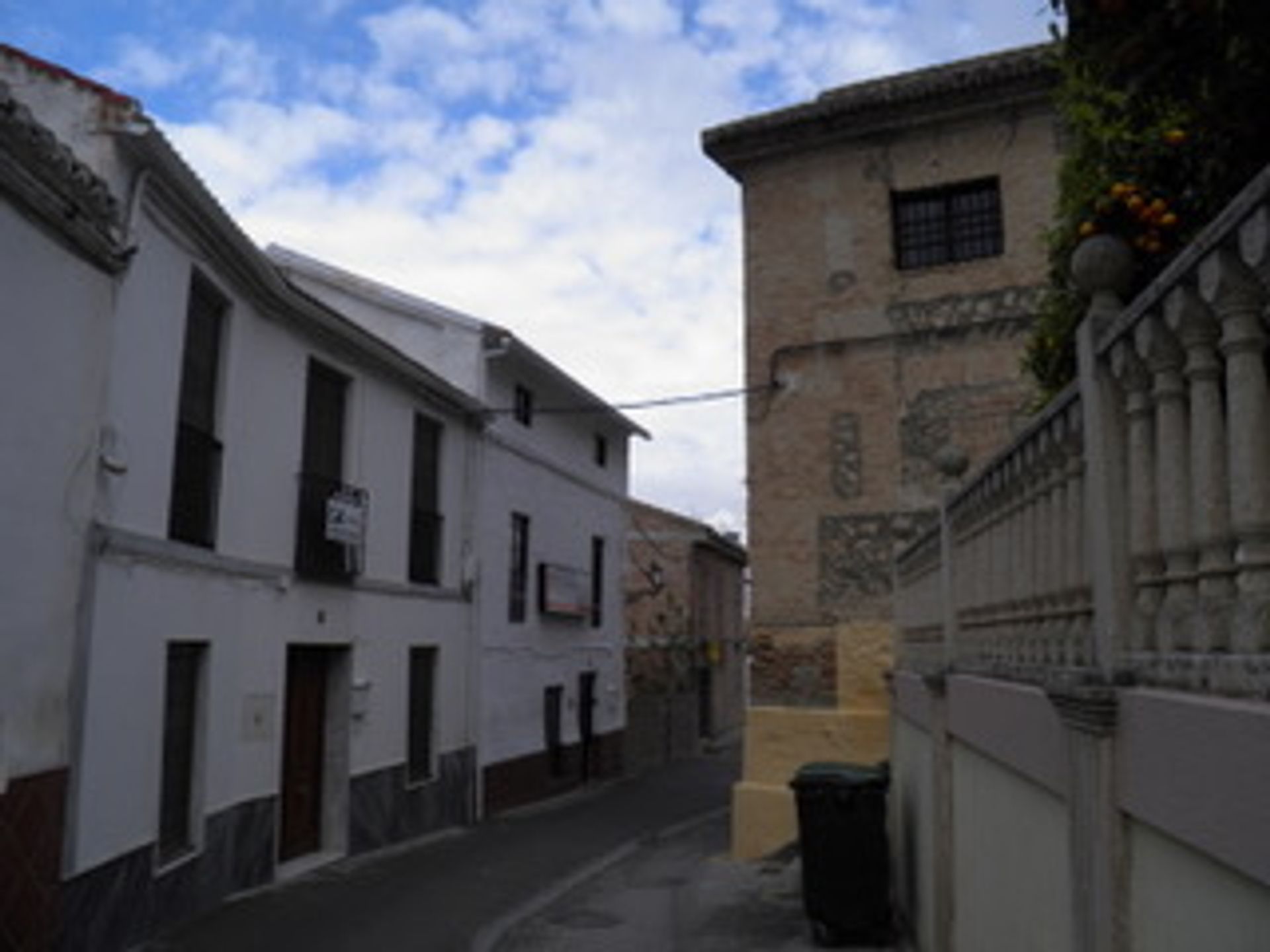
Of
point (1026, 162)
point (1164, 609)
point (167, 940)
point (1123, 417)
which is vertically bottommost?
point (167, 940)

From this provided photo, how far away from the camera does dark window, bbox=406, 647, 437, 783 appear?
14297 millimetres

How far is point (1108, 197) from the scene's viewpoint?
142 inches

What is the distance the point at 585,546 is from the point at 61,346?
14312 millimetres

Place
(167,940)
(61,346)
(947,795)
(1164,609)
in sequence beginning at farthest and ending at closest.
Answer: (167,940)
(61,346)
(947,795)
(1164,609)

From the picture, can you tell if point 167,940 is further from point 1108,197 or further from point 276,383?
point 1108,197

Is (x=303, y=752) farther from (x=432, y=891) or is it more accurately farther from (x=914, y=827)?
(x=914, y=827)

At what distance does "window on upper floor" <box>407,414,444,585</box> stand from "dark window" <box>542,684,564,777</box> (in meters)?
4.58

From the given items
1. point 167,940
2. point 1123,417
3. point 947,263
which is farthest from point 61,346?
point 947,263

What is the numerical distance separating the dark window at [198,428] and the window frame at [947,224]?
7.26m

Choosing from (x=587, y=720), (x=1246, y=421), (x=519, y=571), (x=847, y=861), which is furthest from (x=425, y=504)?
(x=1246, y=421)

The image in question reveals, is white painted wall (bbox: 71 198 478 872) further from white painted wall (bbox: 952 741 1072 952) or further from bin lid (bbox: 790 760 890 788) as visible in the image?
white painted wall (bbox: 952 741 1072 952)

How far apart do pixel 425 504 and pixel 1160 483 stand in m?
12.9

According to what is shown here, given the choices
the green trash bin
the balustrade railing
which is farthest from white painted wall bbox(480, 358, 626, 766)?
the balustrade railing

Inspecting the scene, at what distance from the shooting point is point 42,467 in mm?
6758
